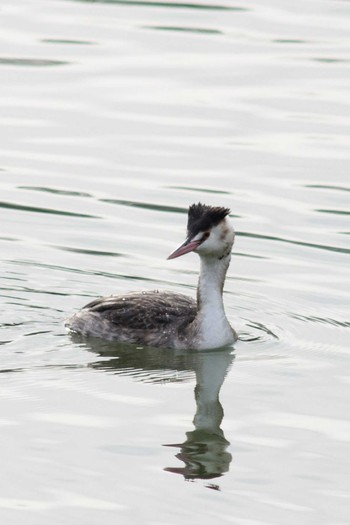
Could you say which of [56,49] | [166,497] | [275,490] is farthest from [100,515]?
[56,49]

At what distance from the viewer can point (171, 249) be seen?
17062mm

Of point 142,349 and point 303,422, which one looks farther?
point 142,349

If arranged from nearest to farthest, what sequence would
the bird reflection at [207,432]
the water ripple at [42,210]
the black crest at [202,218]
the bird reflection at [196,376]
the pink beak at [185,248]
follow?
the bird reflection at [207,432], the bird reflection at [196,376], the pink beak at [185,248], the black crest at [202,218], the water ripple at [42,210]

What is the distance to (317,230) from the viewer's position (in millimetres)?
17703

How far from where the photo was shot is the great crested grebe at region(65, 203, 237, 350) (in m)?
14.7

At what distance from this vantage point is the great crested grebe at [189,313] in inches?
580

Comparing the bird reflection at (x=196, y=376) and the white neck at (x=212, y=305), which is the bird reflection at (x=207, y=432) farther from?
the white neck at (x=212, y=305)

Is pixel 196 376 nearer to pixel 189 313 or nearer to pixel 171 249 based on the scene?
pixel 189 313

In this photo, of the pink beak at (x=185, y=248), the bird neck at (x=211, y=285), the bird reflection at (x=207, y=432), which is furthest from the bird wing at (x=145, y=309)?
the pink beak at (x=185, y=248)

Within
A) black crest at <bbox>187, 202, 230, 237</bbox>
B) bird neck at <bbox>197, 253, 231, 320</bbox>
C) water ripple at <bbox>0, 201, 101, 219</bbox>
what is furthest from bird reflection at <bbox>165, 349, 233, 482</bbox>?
water ripple at <bbox>0, 201, 101, 219</bbox>

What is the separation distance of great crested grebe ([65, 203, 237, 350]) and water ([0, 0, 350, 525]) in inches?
6.2

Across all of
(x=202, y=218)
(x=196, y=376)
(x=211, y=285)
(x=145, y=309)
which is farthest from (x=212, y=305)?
(x=196, y=376)

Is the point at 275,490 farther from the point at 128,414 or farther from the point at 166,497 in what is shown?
the point at 128,414

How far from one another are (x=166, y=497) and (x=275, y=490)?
747 millimetres
